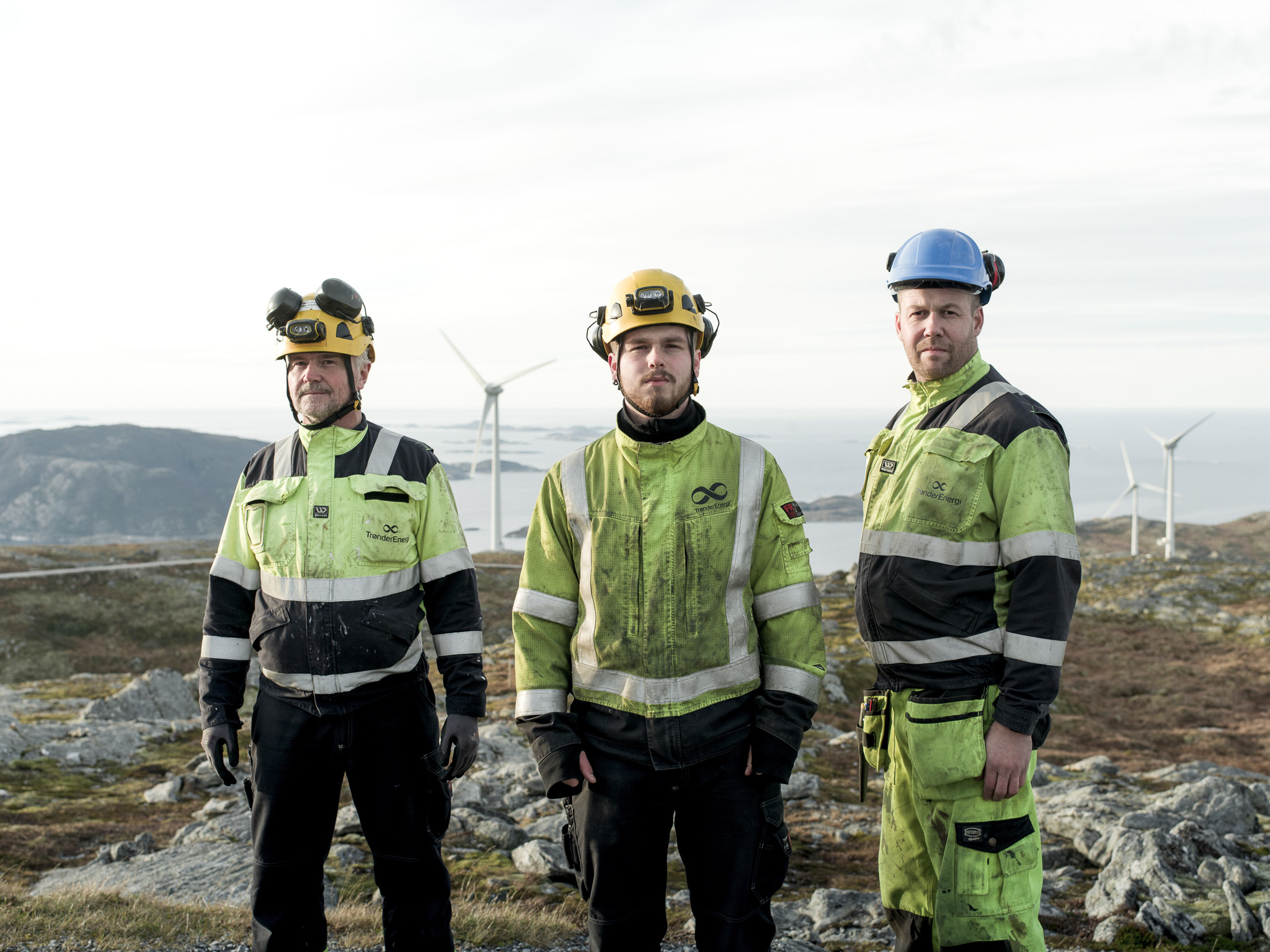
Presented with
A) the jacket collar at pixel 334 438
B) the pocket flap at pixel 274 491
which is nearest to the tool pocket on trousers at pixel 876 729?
the jacket collar at pixel 334 438

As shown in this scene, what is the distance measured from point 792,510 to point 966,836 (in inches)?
74.1

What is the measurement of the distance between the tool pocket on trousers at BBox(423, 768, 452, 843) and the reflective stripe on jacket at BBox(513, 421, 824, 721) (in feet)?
3.61

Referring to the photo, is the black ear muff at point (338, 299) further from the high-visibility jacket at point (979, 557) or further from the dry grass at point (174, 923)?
the dry grass at point (174, 923)

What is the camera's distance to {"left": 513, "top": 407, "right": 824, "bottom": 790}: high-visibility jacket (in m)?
3.89

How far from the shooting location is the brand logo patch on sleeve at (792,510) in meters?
3.98

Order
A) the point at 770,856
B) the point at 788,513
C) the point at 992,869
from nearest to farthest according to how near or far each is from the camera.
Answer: the point at 770,856 → the point at 788,513 → the point at 992,869

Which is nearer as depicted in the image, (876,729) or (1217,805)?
(876,729)

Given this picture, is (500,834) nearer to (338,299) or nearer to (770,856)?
(770,856)

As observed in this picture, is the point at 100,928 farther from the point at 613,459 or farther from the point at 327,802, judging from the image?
the point at 613,459

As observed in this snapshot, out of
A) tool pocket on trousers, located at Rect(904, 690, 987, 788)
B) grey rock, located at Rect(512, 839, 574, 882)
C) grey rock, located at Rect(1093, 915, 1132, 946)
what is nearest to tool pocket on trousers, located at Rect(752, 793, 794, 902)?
tool pocket on trousers, located at Rect(904, 690, 987, 788)

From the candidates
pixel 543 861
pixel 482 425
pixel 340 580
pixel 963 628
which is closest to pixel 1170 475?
pixel 482 425

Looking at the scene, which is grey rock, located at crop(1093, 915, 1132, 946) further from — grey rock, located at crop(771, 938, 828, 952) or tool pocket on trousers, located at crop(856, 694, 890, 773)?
tool pocket on trousers, located at crop(856, 694, 890, 773)

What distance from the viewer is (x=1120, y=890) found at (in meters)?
8.08

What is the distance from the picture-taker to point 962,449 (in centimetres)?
436
